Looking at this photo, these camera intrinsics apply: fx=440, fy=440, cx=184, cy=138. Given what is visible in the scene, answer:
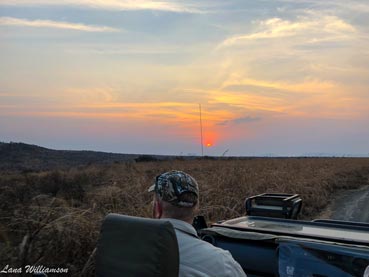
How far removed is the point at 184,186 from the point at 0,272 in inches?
134

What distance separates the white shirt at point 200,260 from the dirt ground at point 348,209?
10.9 metres

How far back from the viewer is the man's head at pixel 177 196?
256 cm

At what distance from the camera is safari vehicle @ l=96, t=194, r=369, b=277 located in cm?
226

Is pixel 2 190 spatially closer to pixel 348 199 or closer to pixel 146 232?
pixel 146 232

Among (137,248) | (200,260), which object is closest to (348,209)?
(200,260)

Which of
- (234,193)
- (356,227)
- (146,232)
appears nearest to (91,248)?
(356,227)

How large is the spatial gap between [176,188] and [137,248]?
0.42 m

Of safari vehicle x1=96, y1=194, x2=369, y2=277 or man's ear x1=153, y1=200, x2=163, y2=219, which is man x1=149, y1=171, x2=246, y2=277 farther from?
safari vehicle x1=96, y1=194, x2=369, y2=277

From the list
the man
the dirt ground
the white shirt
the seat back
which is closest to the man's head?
the man

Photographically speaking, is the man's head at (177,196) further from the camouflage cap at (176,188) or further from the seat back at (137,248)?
the seat back at (137,248)

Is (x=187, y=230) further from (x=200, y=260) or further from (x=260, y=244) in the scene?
(x=260, y=244)

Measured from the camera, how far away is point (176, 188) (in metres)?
2.55

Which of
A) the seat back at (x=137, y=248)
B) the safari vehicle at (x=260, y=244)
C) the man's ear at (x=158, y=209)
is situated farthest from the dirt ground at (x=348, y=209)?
the seat back at (x=137, y=248)

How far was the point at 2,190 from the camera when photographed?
33.0 feet
